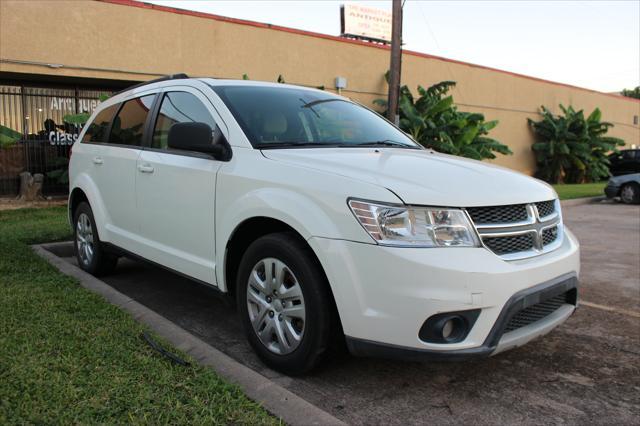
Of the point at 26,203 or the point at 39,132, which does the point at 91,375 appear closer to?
the point at 26,203

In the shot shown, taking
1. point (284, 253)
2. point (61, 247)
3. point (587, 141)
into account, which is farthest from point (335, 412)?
point (587, 141)

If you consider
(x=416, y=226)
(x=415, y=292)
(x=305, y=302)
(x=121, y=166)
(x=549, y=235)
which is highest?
(x=121, y=166)

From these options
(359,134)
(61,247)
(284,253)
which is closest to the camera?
(284,253)

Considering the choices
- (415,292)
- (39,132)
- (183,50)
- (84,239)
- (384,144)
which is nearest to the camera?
(415,292)

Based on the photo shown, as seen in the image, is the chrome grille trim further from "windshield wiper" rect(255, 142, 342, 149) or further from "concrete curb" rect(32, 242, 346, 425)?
"windshield wiper" rect(255, 142, 342, 149)

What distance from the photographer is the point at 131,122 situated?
4.82 metres

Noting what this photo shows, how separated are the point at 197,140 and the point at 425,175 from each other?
55.9 inches

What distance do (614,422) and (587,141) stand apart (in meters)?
24.2

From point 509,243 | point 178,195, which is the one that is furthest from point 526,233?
point 178,195

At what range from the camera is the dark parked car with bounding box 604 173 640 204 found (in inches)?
606

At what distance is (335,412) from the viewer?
9.39 feet

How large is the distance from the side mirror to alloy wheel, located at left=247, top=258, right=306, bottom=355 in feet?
2.62

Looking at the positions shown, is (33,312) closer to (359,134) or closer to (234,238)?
(234,238)

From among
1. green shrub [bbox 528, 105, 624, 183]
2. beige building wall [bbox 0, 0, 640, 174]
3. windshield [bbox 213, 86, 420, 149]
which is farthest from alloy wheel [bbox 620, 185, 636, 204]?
windshield [bbox 213, 86, 420, 149]
